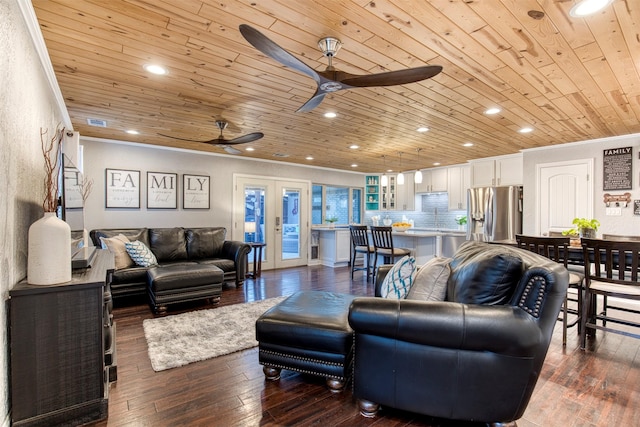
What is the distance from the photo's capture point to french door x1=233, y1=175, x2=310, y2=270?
6352 mm

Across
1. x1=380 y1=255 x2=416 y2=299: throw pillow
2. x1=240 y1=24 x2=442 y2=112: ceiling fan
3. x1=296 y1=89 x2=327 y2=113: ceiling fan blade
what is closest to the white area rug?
x1=380 y1=255 x2=416 y2=299: throw pillow

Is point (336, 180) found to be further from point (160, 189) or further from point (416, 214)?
point (160, 189)

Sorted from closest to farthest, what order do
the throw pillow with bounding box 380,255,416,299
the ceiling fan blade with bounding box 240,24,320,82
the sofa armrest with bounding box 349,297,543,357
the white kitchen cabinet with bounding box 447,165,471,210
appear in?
the ceiling fan blade with bounding box 240,24,320,82 < the sofa armrest with bounding box 349,297,543,357 < the throw pillow with bounding box 380,255,416,299 < the white kitchen cabinet with bounding box 447,165,471,210

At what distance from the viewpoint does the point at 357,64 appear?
2.38 m

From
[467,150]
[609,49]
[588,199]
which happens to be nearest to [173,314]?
[609,49]

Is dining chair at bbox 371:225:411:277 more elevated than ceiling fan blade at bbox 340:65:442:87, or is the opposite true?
ceiling fan blade at bbox 340:65:442:87

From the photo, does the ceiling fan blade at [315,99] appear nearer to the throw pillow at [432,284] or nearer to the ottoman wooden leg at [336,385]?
the throw pillow at [432,284]

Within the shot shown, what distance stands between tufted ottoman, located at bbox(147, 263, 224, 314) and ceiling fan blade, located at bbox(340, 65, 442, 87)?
3031 mm

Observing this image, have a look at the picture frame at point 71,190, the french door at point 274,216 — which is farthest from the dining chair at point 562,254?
the french door at point 274,216

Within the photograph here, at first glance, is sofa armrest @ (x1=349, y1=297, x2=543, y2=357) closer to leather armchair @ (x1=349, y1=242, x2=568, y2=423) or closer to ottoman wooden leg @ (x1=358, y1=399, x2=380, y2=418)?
leather armchair @ (x1=349, y1=242, x2=568, y2=423)

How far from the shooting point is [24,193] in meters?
1.85

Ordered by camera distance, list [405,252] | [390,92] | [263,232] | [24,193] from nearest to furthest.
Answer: [24,193] → [390,92] → [405,252] → [263,232]

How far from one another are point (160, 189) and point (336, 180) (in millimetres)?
4033

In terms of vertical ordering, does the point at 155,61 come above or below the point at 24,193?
above
